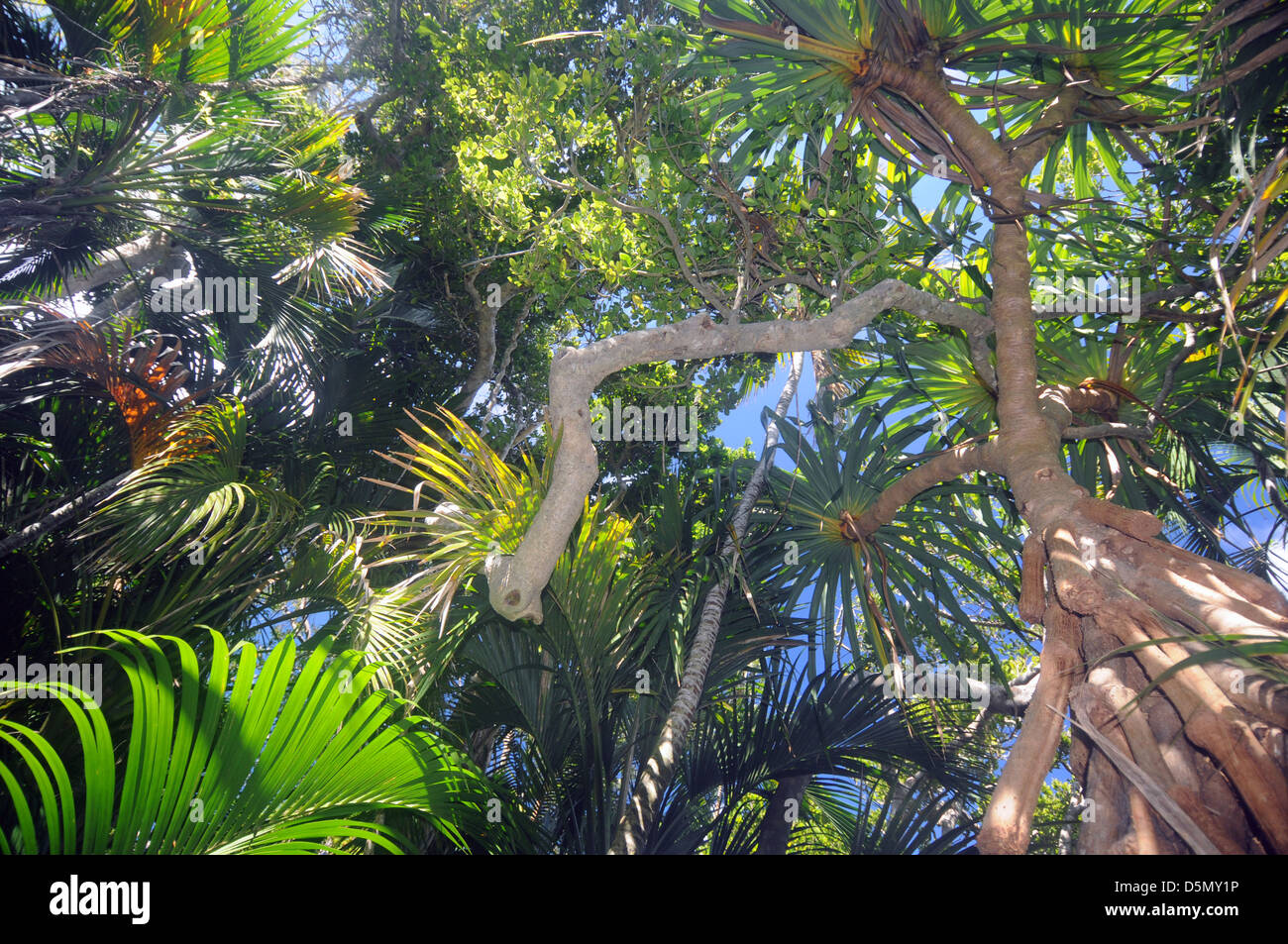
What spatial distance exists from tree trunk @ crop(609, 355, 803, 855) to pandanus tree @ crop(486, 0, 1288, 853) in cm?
3

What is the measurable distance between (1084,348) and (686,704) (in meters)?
2.90

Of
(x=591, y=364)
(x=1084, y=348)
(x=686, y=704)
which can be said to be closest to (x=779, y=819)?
(x=686, y=704)

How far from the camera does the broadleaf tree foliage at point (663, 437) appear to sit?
83.5 inches

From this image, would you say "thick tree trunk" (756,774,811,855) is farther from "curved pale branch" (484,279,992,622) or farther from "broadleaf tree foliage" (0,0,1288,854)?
"curved pale branch" (484,279,992,622)

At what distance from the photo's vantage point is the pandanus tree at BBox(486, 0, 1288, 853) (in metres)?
1.66

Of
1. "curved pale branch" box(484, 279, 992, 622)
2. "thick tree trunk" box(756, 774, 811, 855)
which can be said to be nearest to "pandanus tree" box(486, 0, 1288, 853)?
"curved pale branch" box(484, 279, 992, 622)

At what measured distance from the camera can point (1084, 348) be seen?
3.77 metres

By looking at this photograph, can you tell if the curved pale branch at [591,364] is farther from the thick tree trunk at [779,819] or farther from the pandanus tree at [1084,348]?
the thick tree trunk at [779,819]

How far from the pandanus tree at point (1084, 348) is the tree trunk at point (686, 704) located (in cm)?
3

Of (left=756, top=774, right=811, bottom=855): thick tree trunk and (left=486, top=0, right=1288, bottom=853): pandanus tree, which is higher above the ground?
(left=486, top=0, right=1288, bottom=853): pandanus tree

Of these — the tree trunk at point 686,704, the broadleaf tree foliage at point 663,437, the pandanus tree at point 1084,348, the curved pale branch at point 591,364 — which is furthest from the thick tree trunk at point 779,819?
the curved pale branch at point 591,364

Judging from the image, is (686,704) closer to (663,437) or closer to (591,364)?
(591,364)

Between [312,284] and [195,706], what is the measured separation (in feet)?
13.7
